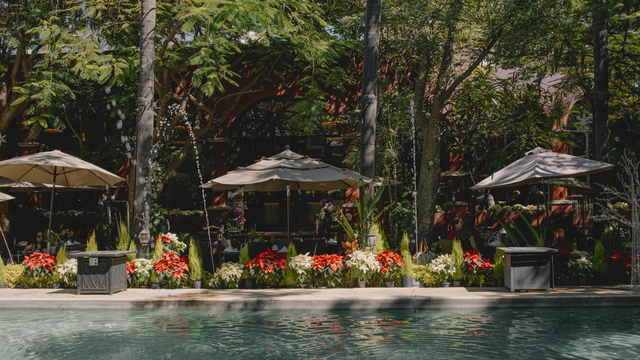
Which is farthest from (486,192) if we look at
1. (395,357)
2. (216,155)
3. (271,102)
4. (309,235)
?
(395,357)

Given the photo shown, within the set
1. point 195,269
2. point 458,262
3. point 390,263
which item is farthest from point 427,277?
point 195,269

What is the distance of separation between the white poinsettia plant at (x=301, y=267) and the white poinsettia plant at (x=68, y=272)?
15.4 feet

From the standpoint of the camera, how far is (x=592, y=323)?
752 centimetres

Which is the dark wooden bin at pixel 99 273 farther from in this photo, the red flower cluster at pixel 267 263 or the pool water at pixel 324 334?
the red flower cluster at pixel 267 263

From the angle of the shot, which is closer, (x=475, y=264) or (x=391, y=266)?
(x=475, y=264)

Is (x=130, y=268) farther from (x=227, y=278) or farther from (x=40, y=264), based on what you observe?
(x=227, y=278)

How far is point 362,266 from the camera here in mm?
9812

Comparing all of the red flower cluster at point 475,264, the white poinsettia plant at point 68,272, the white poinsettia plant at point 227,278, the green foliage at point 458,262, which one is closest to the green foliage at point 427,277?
the green foliage at point 458,262

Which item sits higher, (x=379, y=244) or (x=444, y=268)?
(x=379, y=244)

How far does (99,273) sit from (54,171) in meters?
4.05

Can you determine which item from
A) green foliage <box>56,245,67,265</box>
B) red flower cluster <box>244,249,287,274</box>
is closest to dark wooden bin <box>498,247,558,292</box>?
red flower cluster <box>244,249,287,274</box>

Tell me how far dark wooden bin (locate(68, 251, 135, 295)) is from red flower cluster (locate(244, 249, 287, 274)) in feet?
8.49

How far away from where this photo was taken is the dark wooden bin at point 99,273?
30.9 ft

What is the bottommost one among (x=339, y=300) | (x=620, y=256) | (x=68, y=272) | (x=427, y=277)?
(x=339, y=300)
